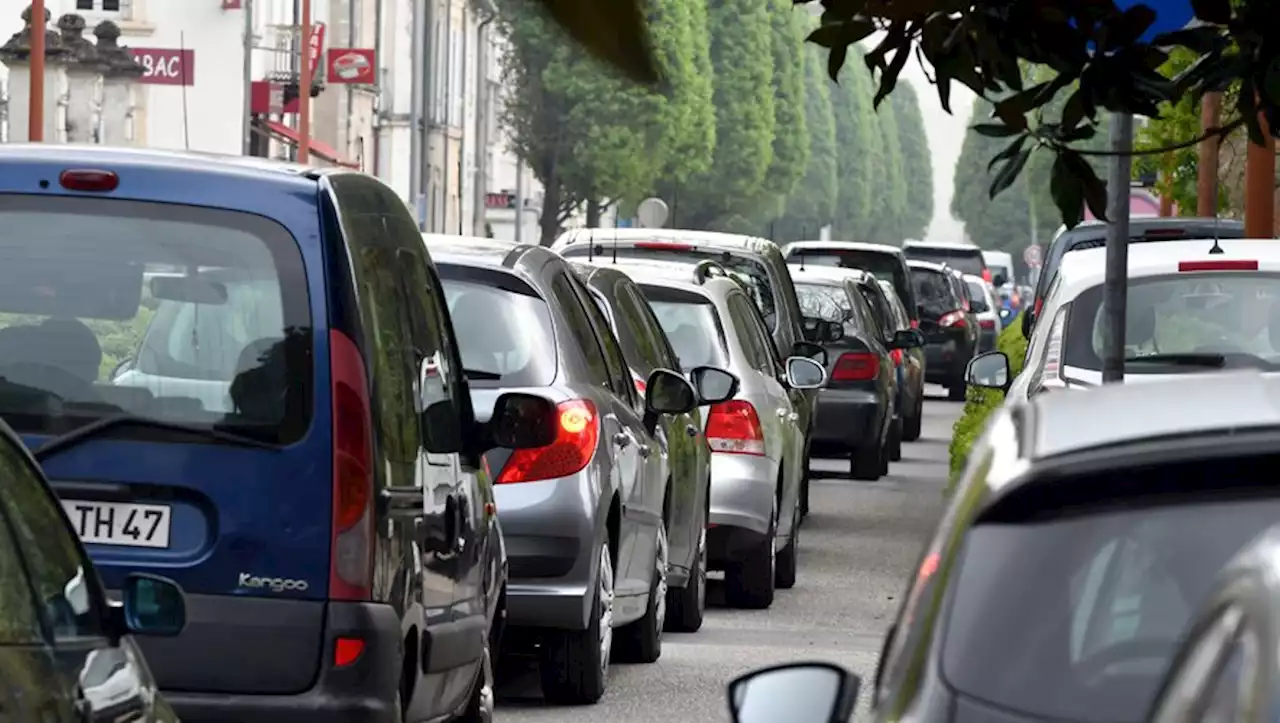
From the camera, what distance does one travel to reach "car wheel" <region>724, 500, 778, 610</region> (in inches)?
523

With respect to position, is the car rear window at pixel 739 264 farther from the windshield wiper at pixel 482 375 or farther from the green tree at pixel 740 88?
the green tree at pixel 740 88

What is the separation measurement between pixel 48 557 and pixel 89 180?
5.66 feet

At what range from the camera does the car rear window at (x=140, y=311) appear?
241 inches

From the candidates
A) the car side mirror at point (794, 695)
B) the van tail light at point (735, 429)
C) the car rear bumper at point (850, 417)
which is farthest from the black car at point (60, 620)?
the car rear bumper at point (850, 417)

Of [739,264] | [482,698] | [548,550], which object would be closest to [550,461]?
[548,550]

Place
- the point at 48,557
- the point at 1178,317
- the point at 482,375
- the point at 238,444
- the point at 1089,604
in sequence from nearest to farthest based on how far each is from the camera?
the point at 1089,604 < the point at 48,557 < the point at 238,444 < the point at 482,375 < the point at 1178,317

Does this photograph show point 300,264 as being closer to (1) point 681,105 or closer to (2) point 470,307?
(2) point 470,307

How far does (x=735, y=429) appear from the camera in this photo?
44.4 ft

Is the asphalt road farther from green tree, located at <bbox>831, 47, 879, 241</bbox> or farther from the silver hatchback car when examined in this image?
green tree, located at <bbox>831, 47, 879, 241</bbox>

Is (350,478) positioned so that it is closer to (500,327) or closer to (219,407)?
(219,407)

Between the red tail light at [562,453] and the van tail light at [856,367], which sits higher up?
the red tail light at [562,453]

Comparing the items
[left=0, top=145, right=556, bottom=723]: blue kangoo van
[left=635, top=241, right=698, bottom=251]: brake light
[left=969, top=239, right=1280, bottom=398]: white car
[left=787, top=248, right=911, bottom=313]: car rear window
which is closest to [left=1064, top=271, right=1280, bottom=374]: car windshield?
[left=969, top=239, right=1280, bottom=398]: white car

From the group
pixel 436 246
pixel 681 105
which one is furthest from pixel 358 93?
pixel 436 246

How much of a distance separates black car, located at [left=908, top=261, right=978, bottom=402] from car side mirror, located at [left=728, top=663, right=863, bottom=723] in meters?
30.9
